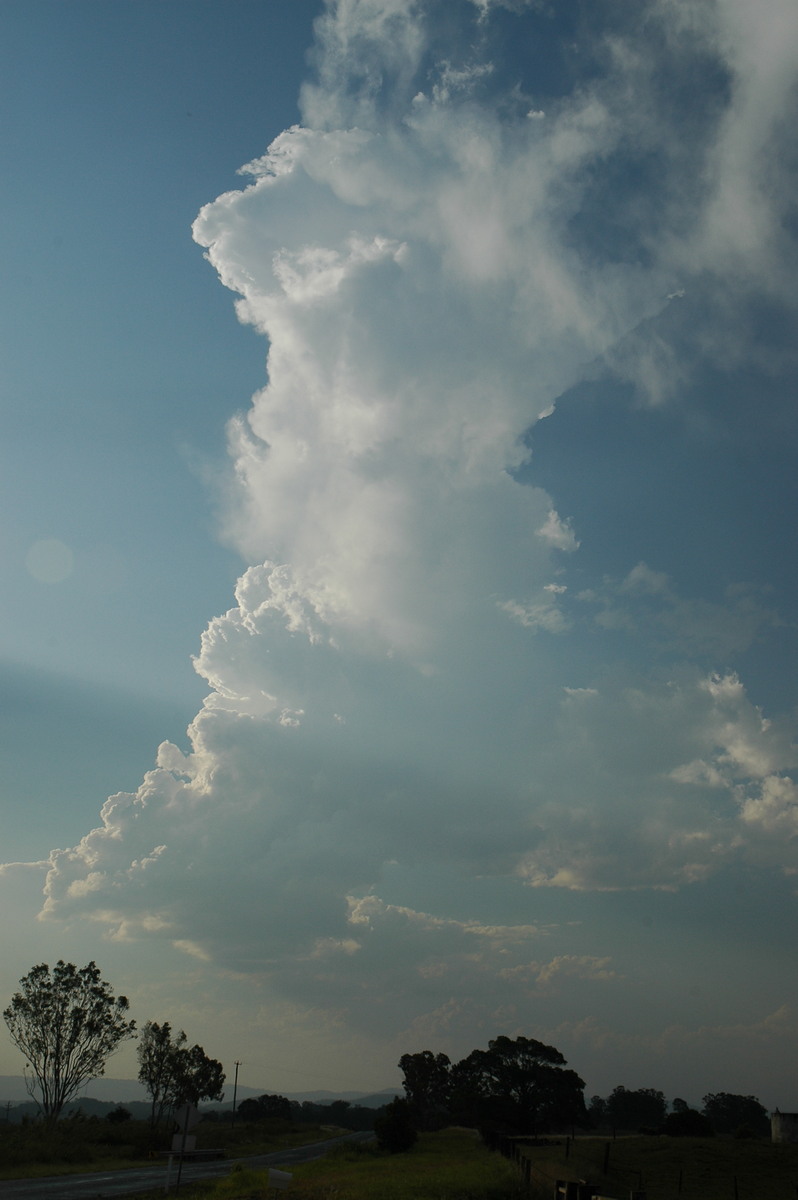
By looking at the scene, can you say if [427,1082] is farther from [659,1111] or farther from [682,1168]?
[682,1168]

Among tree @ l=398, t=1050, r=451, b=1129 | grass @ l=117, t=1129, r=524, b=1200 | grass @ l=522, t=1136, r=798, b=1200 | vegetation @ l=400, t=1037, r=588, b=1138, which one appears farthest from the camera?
tree @ l=398, t=1050, r=451, b=1129

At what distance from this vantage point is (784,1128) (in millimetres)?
66000

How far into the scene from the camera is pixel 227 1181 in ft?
106

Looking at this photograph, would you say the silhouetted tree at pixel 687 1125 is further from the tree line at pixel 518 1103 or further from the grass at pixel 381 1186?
the grass at pixel 381 1186

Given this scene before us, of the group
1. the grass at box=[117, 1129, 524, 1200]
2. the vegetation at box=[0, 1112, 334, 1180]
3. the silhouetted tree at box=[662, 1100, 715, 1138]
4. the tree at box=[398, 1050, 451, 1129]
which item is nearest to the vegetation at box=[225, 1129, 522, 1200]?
the grass at box=[117, 1129, 524, 1200]

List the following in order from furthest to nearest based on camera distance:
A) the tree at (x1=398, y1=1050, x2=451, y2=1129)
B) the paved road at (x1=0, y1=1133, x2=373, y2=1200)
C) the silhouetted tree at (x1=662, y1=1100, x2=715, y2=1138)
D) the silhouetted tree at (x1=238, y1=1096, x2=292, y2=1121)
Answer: the silhouetted tree at (x1=238, y1=1096, x2=292, y2=1121)
the tree at (x1=398, y1=1050, x2=451, y2=1129)
the silhouetted tree at (x1=662, y1=1100, x2=715, y2=1138)
the paved road at (x1=0, y1=1133, x2=373, y2=1200)

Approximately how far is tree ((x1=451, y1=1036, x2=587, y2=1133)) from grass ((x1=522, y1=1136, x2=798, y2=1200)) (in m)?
36.0

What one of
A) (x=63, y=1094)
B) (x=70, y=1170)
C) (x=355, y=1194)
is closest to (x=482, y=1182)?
(x=355, y=1194)

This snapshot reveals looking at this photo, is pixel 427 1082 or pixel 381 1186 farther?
pixel 427 1082

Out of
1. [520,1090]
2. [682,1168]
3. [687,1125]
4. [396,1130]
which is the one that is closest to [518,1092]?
[520,1090]

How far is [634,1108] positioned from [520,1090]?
261ft

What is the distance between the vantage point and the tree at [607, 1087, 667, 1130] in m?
160

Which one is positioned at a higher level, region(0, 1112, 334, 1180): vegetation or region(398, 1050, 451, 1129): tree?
region(0, 1112, 334, 1180): vegetation

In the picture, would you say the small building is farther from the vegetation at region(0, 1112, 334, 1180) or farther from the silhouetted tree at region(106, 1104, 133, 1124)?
the silhouetted tree at region(106, 1104, 133, 1124)
